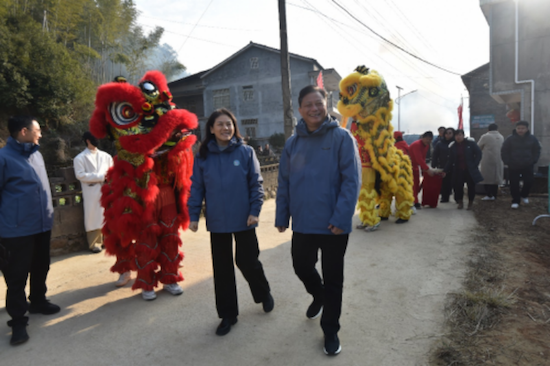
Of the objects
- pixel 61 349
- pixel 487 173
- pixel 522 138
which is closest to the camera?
pixel 61 349

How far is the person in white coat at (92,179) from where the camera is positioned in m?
4.51

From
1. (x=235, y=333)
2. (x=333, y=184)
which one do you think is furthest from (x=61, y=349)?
(x=333, y=184)

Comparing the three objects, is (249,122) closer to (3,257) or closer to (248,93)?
(248,93)

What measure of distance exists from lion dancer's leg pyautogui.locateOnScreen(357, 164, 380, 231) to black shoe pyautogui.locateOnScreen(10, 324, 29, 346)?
428 cm

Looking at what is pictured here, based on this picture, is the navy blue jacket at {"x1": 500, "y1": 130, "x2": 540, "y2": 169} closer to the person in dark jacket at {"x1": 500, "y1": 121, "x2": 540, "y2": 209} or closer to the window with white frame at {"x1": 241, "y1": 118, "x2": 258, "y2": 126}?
the person in dark jacket at {"x1": 500, "y1": 121, "x2": 540, "y2": 209}

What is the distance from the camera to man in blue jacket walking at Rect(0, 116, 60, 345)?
8.73 feet

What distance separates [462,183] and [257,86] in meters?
18.1

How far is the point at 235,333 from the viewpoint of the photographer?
2611mm

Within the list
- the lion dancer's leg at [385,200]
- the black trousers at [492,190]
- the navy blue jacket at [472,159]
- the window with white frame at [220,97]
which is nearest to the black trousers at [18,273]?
the lion dancer's leg at [385,200]

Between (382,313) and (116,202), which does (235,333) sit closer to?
(382,313)

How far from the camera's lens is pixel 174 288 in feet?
11.0

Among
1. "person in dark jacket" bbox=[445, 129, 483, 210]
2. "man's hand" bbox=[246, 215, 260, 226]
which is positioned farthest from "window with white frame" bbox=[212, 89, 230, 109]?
"man's hand" bbox=[246, 215, 260, 226]

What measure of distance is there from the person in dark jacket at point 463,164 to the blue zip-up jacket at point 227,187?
556cm

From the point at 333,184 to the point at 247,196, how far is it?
0.70 metres
